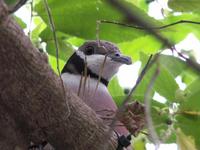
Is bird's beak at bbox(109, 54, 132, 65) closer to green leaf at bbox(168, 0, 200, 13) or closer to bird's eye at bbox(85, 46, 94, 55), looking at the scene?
bird's eye at bbox(85, 46, 94, 55)

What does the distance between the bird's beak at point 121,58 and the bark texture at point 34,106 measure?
2.69 feet

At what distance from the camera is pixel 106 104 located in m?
2.44

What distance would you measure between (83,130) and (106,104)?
2.37 feet

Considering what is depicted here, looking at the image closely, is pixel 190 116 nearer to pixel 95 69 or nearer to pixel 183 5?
pixel 183 5

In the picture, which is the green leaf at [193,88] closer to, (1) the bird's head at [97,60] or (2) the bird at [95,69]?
(2) the bird at [95,69]

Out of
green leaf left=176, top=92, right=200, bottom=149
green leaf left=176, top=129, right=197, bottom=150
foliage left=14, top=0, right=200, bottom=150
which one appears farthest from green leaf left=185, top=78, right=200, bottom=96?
green leaf left=176, top=129, right=197, bottom=150

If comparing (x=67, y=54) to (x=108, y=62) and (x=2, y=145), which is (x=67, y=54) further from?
(x=2, y=145)

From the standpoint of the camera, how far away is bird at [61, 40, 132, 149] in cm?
247

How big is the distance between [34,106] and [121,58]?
3.56ft

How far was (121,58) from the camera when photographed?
2656 millimetres

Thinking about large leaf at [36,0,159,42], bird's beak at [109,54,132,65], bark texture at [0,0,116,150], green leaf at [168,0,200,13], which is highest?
green leaf at [168,0,200,13]

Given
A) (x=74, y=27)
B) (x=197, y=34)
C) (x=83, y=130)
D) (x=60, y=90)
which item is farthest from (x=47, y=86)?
(x=197, y=34)

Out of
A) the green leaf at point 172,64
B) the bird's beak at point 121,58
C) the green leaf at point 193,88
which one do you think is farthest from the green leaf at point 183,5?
the bird's beak at point 121,58

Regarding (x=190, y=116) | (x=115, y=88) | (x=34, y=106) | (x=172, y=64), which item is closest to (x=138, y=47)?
(x=115, y=88)
